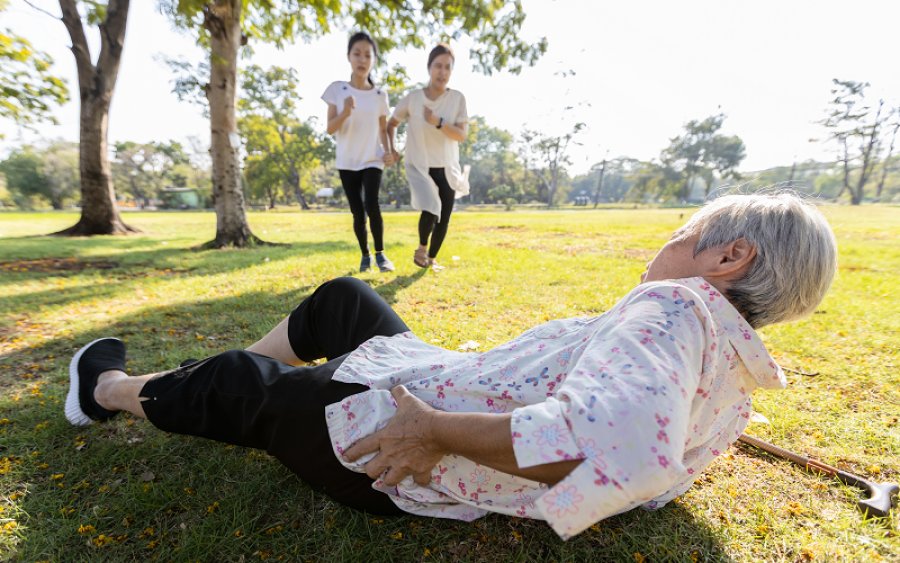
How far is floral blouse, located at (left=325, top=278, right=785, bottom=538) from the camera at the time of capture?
803 millimetres

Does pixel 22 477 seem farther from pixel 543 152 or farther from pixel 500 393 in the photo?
pixel 543 152

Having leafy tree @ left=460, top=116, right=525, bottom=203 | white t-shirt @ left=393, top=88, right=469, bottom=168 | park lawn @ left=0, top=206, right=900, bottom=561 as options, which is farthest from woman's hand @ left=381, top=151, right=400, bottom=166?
leafy tree @ left=460, top=116, right=525, bottom=203

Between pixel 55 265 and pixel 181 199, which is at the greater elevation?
pixel 181 199

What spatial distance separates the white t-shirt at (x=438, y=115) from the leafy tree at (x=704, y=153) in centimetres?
7939

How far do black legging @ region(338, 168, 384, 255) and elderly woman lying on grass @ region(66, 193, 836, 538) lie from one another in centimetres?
380

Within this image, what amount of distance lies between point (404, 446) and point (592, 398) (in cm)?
55

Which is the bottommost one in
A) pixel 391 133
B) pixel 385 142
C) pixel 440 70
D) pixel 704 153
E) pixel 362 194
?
pixel 362 194

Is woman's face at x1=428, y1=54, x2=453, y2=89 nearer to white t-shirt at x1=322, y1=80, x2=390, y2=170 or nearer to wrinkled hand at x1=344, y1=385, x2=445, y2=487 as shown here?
white t-shirt at x1=322, y1=80, x2=390, y2=170

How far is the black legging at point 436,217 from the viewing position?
5.35 m

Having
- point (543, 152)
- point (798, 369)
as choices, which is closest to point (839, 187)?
point (543, 152)

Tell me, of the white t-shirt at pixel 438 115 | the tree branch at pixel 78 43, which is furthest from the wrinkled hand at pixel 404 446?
the tree branch at pixel 78 43

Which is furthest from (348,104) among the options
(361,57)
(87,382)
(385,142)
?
(87,382)

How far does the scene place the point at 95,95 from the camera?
1046 centimetres

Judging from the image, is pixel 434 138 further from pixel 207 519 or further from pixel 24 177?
pixel 24 177
